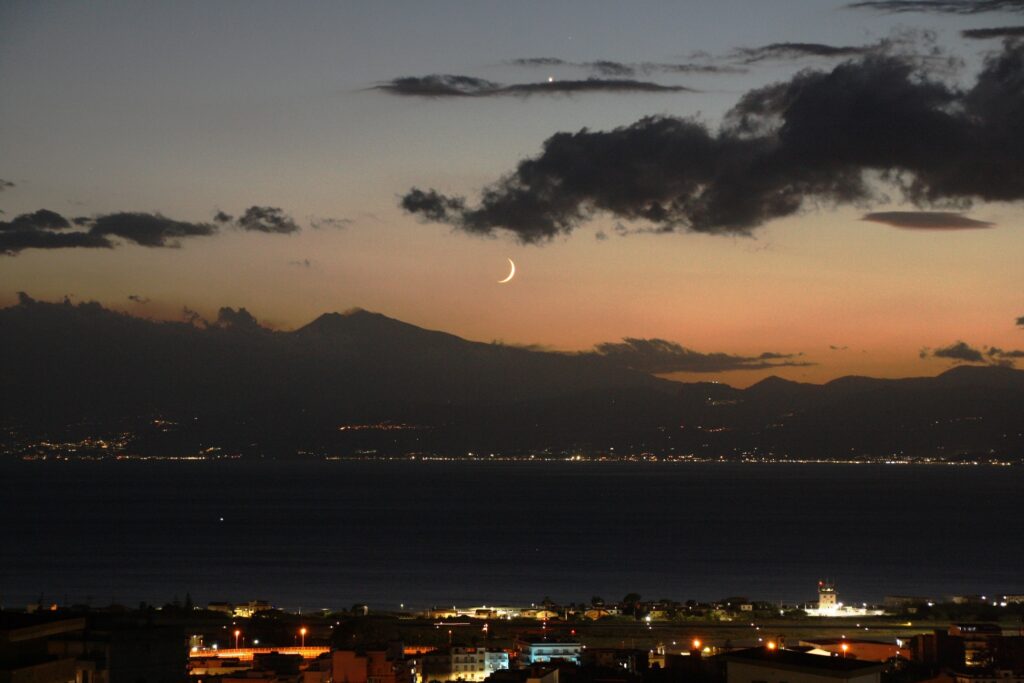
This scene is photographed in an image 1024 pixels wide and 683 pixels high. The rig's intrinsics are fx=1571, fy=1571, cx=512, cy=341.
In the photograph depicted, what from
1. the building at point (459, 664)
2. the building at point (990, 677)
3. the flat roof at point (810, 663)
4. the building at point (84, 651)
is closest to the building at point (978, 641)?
the building at point (990, 677)

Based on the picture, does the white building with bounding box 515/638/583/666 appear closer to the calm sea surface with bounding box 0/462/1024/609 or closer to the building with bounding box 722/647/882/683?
the building with bounding box 722/647/882/683

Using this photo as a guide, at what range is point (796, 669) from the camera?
12.9m

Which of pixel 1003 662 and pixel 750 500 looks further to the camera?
pixel 750 500

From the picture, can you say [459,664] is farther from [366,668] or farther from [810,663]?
[810,663]

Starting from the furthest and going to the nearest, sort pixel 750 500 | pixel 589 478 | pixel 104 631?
pixel 589 478 → pixel 750 500 → pixel 104 631

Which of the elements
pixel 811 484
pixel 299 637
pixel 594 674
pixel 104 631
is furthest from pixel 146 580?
pixel 811 484

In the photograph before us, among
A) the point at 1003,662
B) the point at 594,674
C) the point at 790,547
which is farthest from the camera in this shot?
the point at 790,547

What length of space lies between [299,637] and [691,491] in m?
97.1

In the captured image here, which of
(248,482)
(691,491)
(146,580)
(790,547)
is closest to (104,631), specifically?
(146,580)

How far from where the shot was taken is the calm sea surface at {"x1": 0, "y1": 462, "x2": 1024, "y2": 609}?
161ft

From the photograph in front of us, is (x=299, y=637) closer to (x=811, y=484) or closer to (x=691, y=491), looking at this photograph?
(x=691, y=491)

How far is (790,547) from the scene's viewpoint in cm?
6638

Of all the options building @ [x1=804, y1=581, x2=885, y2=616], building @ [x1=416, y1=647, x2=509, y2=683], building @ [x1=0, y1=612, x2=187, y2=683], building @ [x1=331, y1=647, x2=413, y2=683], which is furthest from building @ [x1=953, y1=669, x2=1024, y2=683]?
building @ [x1=804, y1=581, x2=885, y2=616]

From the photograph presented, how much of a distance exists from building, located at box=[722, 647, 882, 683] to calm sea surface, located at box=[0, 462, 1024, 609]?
29.4m
